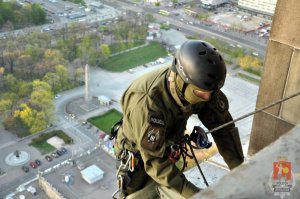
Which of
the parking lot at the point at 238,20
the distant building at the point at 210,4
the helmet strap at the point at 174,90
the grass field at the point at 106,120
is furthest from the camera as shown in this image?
the distant building at the point at 210,4

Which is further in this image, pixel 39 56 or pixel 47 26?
pixel 47 26

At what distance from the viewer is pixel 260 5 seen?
33.7 meters

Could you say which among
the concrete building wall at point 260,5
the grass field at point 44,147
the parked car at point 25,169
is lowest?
the parked car at point 25,169

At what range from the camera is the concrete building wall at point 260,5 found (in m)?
33.1

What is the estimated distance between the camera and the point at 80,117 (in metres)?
19.8

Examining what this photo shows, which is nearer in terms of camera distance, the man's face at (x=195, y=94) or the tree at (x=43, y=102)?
the man's face at (x=195, y=94)

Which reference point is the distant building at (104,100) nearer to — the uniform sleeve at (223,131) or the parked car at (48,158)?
the parked car at (48,158)

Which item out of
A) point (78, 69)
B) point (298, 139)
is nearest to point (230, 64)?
point (78, 69)

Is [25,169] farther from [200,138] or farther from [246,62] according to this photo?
[246,62]

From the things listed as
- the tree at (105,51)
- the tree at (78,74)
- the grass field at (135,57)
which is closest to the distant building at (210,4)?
the grass field at (135,57)

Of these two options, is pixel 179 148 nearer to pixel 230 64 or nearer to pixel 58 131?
pixel 58 131

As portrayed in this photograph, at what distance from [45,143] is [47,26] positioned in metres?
14.0

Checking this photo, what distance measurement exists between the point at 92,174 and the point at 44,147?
12.7ft

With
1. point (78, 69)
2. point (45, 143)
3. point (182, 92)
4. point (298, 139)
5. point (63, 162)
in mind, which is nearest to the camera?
point (298, 139)
